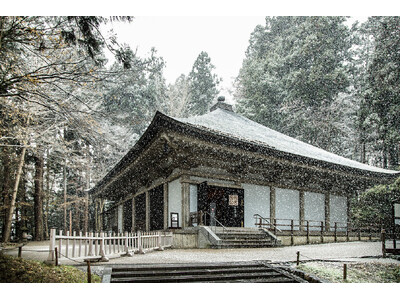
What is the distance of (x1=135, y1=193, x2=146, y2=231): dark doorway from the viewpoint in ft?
42.9

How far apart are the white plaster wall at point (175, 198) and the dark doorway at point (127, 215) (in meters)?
6.02

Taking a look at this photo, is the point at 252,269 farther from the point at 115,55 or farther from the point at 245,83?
the point at 245,83

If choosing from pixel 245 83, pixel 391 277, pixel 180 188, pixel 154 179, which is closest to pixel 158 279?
pixel 391 277

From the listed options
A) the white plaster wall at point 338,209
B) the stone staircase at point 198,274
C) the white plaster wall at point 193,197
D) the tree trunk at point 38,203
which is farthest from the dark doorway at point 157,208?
the tree trunk at point 38,203

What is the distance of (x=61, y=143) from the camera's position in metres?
8.66

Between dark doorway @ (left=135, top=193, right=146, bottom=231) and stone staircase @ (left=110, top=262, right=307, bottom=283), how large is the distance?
322 inches

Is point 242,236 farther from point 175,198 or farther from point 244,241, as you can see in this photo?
point 175,198

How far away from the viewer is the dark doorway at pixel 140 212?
514 inches

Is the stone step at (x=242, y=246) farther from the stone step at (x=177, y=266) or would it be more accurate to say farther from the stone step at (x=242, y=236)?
the stone step at (x=177, y=266)

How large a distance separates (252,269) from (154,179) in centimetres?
699

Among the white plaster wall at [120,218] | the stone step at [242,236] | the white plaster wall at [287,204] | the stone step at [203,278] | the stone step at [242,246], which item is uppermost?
the white plaster wall at [287,204]

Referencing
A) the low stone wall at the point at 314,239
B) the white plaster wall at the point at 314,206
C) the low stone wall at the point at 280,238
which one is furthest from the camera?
the white plaster wall at the point at 314,206

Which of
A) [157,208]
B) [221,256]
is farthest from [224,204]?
[221,256]

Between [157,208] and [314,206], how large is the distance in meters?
5.66
